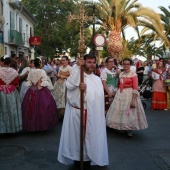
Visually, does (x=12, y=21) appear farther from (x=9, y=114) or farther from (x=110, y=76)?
Answer: (x=9, y=114)

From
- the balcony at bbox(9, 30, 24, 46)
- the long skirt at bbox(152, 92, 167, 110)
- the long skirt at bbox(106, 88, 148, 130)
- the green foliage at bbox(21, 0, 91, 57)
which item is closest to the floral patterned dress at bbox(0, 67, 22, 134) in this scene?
the long skirt at bbox(106, 88, 148, 130)

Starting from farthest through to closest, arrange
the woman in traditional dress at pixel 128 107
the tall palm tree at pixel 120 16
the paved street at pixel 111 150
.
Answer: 1. the tall palm tree at pixel 120 16
2. the woman in traditional dress at pixel 128 107
3. the paved street at pixel 111 150

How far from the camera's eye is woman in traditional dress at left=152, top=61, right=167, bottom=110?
34.3ft

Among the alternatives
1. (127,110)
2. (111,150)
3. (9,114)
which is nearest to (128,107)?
(127,110)

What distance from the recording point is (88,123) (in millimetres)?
4148

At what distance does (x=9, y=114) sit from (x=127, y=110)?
101 inches

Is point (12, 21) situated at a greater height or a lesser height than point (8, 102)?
greater

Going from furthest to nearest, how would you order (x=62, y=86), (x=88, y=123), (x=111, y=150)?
(x=62, y=86) < (x=111, y=150) < (x=88, y=123)

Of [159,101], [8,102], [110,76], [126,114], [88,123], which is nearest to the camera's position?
[88,123]

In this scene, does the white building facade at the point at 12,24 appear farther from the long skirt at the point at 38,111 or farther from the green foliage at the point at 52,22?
the long skirt at the point at 38,111

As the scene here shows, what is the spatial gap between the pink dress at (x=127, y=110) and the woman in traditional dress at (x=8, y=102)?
2127mm

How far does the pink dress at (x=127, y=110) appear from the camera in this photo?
246 inches

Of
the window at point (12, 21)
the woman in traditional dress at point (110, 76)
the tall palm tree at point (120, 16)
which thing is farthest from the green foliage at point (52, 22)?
the woman in traditional dress at point (110, 76)

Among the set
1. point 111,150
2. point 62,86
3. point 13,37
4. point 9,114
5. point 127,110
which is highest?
point 13,37
